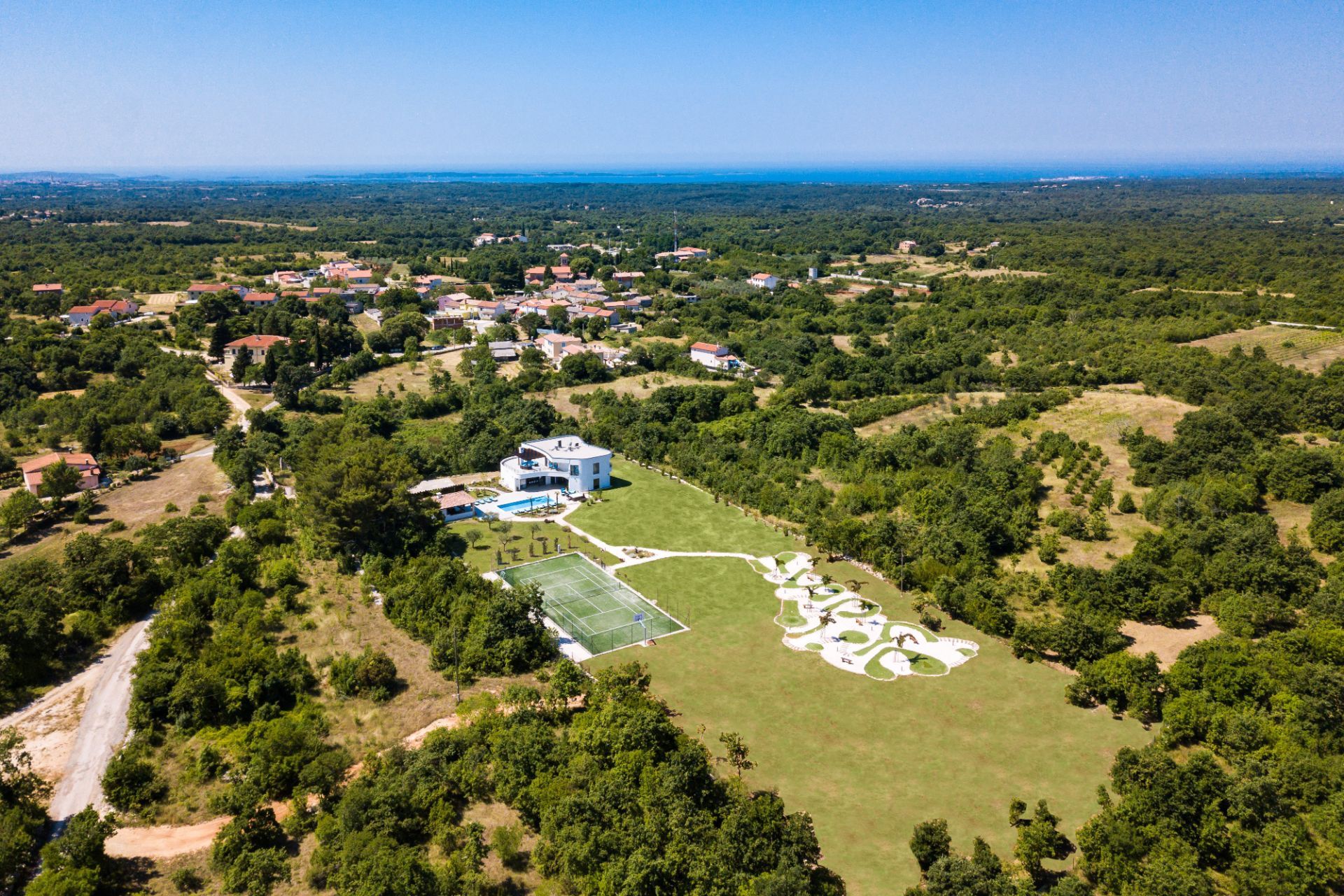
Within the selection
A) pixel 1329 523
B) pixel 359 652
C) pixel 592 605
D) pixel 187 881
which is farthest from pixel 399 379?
pixel 1329 523

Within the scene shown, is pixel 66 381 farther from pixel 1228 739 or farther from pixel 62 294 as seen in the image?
pixel 1228 739

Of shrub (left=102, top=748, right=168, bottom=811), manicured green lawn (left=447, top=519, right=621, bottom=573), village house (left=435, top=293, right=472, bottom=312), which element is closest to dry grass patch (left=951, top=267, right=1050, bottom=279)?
village house (left=435, top=293, right=472, bottom=312)

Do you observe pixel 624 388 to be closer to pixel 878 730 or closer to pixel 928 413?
pixel 928 413

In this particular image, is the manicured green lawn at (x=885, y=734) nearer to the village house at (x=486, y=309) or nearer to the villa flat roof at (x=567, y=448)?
the villa flat roof at (x=567, y=448)

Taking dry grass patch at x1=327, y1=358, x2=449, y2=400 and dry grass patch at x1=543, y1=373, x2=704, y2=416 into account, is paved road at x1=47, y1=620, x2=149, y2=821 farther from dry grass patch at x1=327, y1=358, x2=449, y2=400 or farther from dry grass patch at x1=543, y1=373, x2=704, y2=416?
dry grass patch at x1=327, y1=358, x2=449, y2=400

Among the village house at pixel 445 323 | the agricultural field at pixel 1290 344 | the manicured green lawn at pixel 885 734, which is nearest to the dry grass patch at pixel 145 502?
the manicured green lawn at pixel 885 734

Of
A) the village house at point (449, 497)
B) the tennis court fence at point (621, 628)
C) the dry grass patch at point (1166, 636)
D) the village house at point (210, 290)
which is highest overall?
the village house at point (210, 290)
